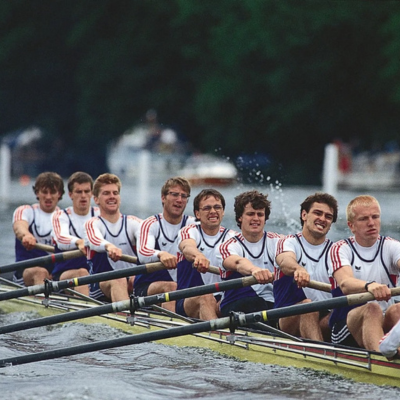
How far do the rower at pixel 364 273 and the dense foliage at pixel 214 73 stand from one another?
843 inches

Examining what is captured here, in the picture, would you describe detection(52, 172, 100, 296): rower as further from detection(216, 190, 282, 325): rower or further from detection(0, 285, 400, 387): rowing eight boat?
detection(216, 190, 282, 325): rower

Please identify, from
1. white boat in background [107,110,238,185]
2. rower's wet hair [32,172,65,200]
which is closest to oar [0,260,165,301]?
rower's wet hair [32,172,65,200]

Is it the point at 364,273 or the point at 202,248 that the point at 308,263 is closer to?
the point at 364,273

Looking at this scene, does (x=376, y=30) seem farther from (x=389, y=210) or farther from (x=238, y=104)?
(x=389, y=210)

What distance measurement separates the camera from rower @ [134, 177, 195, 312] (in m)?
9.30

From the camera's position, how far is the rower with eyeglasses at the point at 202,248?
8680 mm

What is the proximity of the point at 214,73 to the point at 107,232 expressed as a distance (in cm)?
2456

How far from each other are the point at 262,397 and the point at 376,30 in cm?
2387

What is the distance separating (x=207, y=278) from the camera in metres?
9.11

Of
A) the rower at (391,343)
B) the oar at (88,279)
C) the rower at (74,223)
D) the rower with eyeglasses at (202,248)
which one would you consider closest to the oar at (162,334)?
the rower at (391,343)

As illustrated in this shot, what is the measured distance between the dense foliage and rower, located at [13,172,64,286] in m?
18.6

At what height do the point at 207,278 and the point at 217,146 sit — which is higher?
the point at 217,146

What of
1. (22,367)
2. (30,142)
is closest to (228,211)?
(22,367)

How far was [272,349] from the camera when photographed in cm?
792
